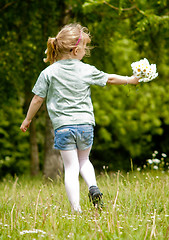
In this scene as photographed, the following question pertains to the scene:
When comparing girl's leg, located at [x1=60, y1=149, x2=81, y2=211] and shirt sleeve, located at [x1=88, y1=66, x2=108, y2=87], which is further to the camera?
shirt sleeve, located at [x1=88, y1=66, x2=108, y2=87]

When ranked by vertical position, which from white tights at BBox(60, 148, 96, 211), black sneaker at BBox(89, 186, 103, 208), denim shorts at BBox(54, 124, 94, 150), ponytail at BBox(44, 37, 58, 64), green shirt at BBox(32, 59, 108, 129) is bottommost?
black sneaker at BBox(89, 186, 103, 208)

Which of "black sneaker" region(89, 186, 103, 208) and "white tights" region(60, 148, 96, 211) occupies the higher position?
"white tights" region(60, 148, 96, 211)

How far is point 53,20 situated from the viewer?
7.45m

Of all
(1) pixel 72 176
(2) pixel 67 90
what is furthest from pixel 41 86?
(1) pixel 72 176

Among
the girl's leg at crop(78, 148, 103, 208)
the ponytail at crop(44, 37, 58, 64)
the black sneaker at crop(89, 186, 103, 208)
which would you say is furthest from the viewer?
the ponytail at crop(44, 37, 58, 64)

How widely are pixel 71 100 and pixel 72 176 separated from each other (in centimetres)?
68

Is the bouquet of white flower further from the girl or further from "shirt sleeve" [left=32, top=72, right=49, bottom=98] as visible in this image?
"shirt sleeve" [left=32, top=72, right=49, bottom=98]

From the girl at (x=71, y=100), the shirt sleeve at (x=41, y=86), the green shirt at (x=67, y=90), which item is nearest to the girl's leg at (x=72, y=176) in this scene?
the girl at (x=71, y=100)

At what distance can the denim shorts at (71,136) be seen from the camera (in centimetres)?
329

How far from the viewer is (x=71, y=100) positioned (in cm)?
334

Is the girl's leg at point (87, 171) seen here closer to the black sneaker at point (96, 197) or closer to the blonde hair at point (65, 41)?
the black sneaker at point (96, 197)

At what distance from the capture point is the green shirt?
10.9 ft

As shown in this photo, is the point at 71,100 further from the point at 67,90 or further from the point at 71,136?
the point at 71,136

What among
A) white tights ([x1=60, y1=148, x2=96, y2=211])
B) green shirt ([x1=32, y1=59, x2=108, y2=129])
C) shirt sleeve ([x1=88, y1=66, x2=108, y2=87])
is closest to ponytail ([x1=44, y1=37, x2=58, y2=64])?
green shirt ([x1=32, y1=59, x2=108, y2=129])
